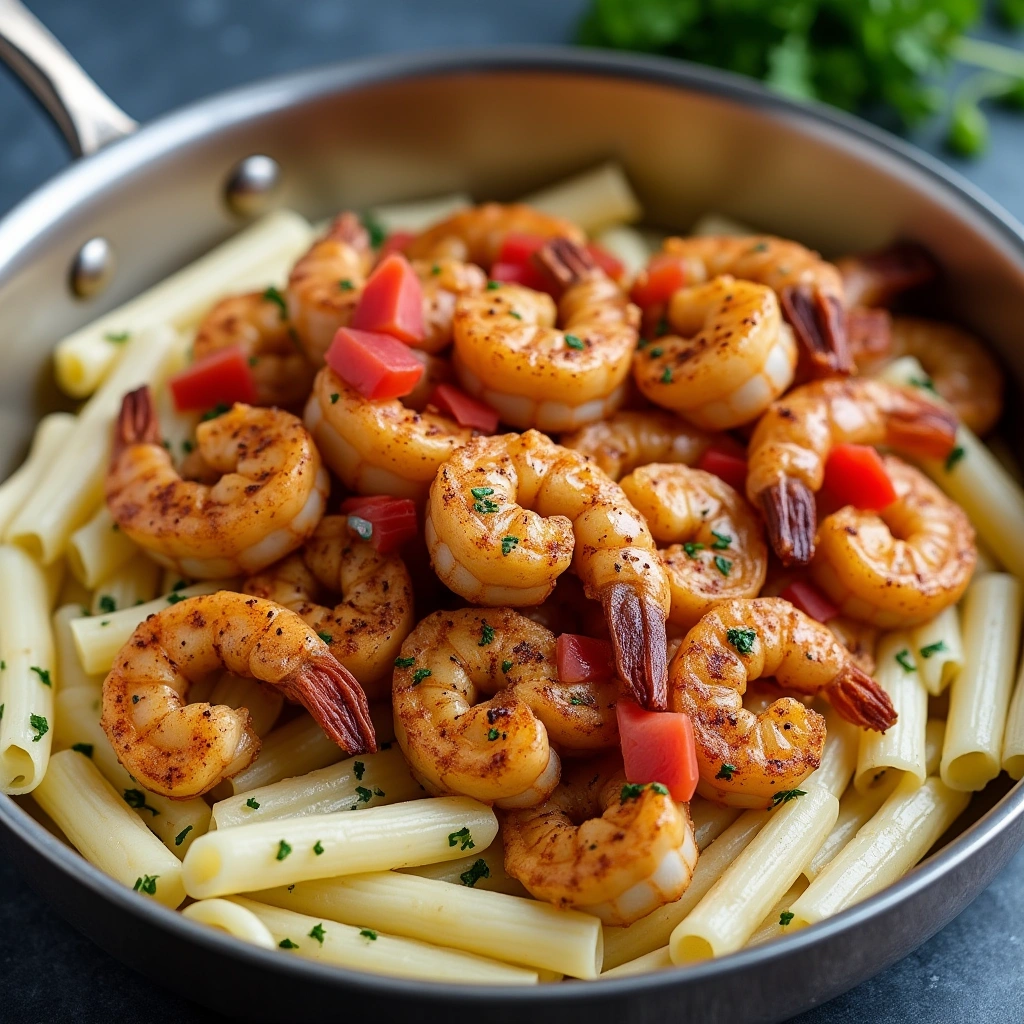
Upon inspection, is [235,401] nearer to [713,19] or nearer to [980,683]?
[980,683]

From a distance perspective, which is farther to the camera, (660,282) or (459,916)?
(660,282)

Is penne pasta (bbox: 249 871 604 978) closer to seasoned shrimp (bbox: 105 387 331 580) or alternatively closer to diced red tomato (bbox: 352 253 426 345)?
seasoned shrimp (bbox: 105 387 331 580)

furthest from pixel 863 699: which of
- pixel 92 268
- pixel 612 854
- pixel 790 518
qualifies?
pixel 92 268

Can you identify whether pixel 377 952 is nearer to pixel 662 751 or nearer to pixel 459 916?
pixel 459 916

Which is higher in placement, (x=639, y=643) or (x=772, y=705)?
(x=639, y=643)

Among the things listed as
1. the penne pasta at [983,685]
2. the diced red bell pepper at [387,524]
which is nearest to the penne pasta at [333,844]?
the diced red bell pepper at [387,524]

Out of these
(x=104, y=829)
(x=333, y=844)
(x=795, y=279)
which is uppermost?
(x=795, y=279)

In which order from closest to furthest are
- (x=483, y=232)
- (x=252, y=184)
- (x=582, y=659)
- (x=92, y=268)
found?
(x=582, y=659), (x=483, y=232), (x=92, y=268), (x=252, y=184)
